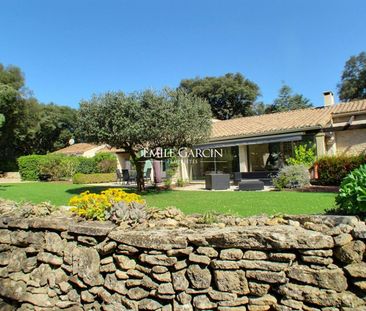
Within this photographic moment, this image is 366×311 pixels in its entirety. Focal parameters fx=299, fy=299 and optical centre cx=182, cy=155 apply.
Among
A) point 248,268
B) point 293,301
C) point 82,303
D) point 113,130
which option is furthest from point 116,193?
point 113,130

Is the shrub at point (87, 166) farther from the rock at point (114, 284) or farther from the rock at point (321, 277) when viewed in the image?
the rock at point (321, 277)

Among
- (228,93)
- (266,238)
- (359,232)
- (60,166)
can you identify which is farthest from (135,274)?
(228,93)

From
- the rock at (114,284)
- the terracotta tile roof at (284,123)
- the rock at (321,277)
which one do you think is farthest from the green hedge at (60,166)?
the rock at (321,277)

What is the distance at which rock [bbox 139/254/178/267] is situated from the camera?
4.41m

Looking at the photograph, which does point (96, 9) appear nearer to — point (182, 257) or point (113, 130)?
point (113, 130)

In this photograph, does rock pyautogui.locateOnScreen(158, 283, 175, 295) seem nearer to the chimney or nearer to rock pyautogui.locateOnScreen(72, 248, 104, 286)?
rock pyautogui.locateOnScreen(72, 248, 104, 286)

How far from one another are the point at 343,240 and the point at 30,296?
5219 millimetres

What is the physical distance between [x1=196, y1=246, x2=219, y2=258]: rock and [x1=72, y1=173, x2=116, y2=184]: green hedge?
27123mm

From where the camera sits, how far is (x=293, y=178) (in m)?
19.0

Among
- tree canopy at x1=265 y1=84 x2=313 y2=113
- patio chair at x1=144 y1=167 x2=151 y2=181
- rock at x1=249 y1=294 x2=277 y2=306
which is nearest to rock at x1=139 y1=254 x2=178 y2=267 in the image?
rock at x1=249 y1=294 x2=277 y2=306

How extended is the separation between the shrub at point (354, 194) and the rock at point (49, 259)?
4.99 meters

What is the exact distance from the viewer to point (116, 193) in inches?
254

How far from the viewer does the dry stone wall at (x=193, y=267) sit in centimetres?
381

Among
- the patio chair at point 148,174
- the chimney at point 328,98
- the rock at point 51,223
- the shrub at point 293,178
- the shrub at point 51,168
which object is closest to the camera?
the rock at point 51,223
